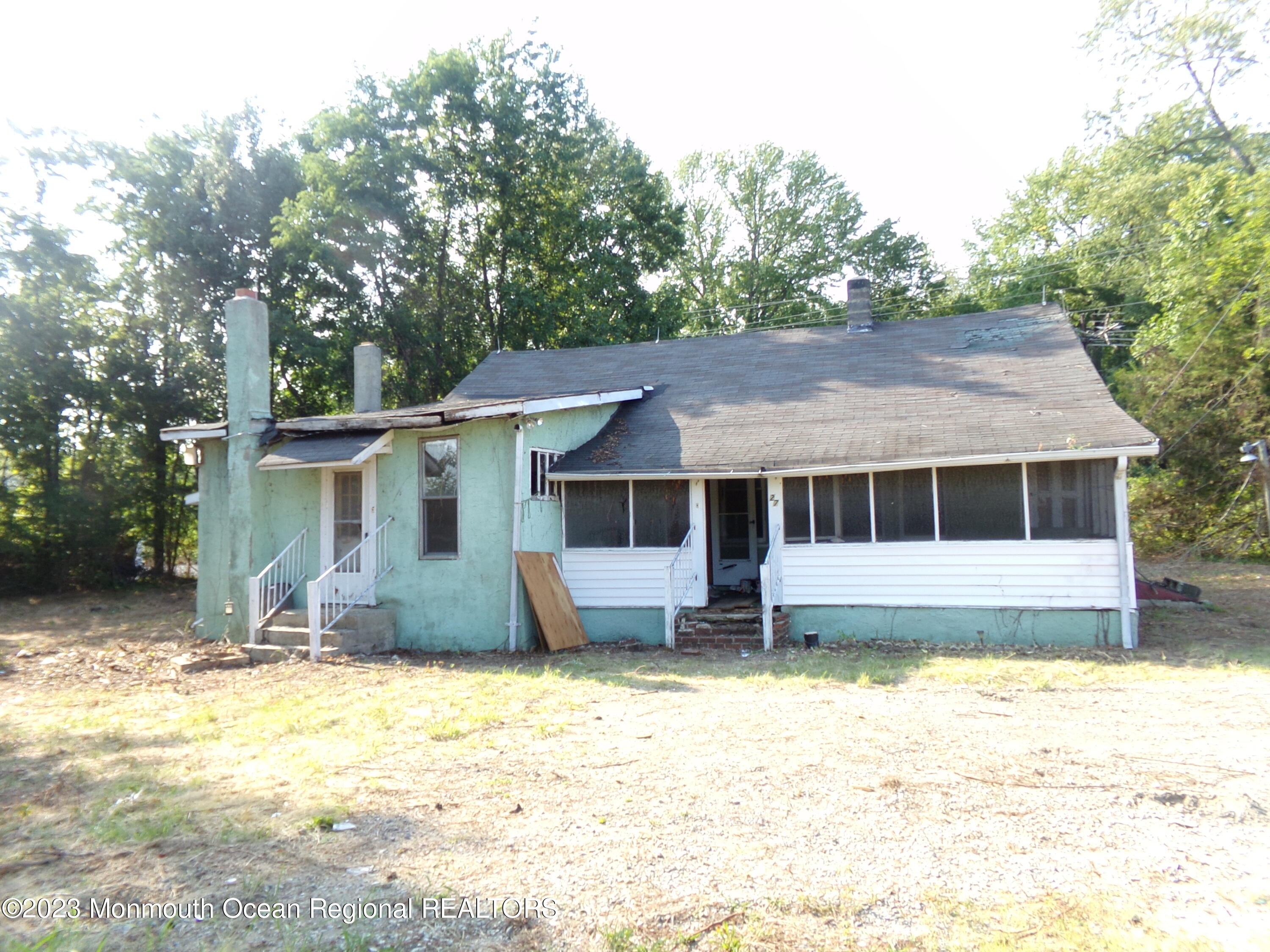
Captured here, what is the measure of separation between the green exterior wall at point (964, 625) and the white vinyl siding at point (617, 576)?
195 centimetres

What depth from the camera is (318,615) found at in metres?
11.0

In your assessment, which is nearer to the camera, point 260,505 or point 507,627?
point 507,627

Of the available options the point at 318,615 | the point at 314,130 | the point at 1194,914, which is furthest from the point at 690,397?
the point at 314,130

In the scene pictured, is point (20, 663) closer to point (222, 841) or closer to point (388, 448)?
point (388, 448)

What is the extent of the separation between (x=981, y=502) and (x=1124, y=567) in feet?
6.05

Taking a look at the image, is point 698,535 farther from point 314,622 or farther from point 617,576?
point 314,622

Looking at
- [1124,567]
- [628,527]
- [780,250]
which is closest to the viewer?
[1124,567]

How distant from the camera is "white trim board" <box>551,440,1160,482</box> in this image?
1011 centimetres

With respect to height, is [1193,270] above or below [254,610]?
above

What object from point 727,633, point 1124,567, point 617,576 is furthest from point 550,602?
point 1124,567

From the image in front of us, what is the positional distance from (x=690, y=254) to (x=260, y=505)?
28.6 m

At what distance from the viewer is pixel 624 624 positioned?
1242cm

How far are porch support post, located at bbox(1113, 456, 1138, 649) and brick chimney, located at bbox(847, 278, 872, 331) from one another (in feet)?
25.1

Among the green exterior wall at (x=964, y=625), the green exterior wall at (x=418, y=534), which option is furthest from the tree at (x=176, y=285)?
the green exterior wall at (x=964, y=625)
